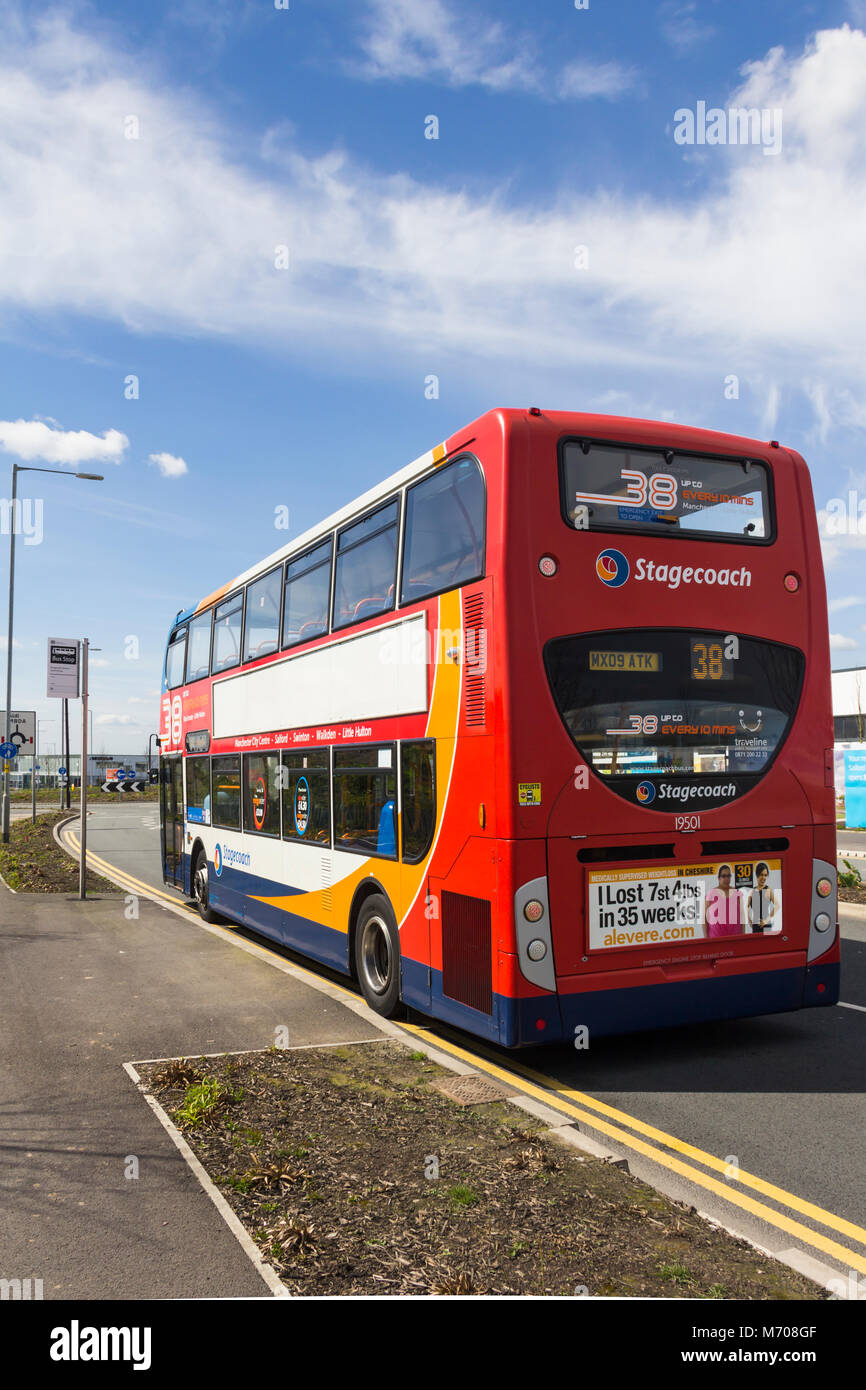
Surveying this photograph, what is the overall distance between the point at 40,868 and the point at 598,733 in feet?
50.4

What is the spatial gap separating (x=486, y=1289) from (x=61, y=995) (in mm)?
6089

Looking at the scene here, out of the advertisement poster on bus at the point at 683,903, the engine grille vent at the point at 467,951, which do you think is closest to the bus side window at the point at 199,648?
the engine grille vent at the point at 467,951

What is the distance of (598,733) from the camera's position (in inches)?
249

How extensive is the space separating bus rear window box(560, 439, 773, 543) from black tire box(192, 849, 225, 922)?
8.79 m

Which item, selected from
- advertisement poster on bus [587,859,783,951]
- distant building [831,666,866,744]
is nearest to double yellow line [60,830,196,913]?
advertisement poster on bus [587,859,783,951]

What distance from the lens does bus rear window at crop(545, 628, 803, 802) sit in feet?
20.6

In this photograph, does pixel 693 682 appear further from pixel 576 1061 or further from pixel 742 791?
pixel 576 1061

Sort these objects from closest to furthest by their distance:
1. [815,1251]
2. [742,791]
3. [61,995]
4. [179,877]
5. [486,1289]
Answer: [486,1289], [815,1251], [742,791], [61,995], [179,877]

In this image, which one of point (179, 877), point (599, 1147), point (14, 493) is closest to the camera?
point (599, 1147)

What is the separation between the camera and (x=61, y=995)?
870cm

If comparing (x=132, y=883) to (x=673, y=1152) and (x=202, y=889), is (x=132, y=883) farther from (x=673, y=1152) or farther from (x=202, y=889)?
(x=673, y=1152)

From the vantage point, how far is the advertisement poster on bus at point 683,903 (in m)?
6.26

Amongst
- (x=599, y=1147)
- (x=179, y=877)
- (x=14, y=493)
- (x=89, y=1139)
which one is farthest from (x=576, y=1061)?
(x=14, y=493)

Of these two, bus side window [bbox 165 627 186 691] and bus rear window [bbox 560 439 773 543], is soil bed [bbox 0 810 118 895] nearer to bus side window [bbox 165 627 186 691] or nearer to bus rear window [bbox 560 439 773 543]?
bus side window [bbox 165 627 186 691]
